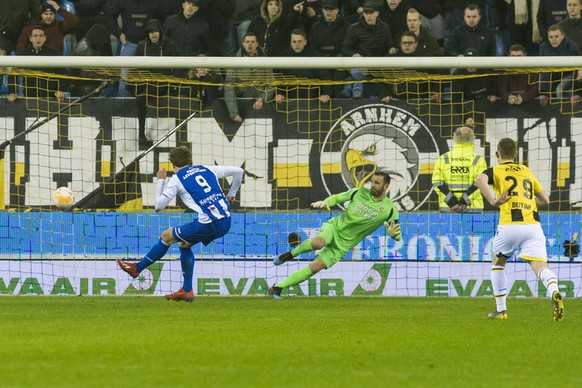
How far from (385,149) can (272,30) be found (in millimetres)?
3261

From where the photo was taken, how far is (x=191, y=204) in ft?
48.4

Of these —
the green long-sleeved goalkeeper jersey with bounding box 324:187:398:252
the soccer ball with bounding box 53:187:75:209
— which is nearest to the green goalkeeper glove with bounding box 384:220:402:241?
the green long-sleeved goalkeeper jersey with bounding box 324:187:398:252

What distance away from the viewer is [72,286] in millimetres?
→ 16953

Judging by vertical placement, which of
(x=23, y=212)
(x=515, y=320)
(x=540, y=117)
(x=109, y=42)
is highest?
(x=109, y=42)

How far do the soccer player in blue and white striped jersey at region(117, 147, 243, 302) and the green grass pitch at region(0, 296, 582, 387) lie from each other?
0.62m

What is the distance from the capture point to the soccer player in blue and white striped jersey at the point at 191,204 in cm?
1462

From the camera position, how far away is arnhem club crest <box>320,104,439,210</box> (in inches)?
710

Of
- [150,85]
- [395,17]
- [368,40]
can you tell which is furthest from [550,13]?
[150,85]

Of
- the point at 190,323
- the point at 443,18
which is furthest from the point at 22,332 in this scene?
the point at 443,18

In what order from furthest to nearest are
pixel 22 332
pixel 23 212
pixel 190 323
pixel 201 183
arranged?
pixel 23 212 → pixel 201 183 → pixel 190 323 → pixel 22 332

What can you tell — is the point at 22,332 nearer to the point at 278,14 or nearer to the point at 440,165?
the point at 440,165

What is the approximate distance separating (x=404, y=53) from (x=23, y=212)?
676 centimetres

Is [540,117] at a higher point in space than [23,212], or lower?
higher

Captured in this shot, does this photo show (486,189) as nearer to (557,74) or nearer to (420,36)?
(557,74)
